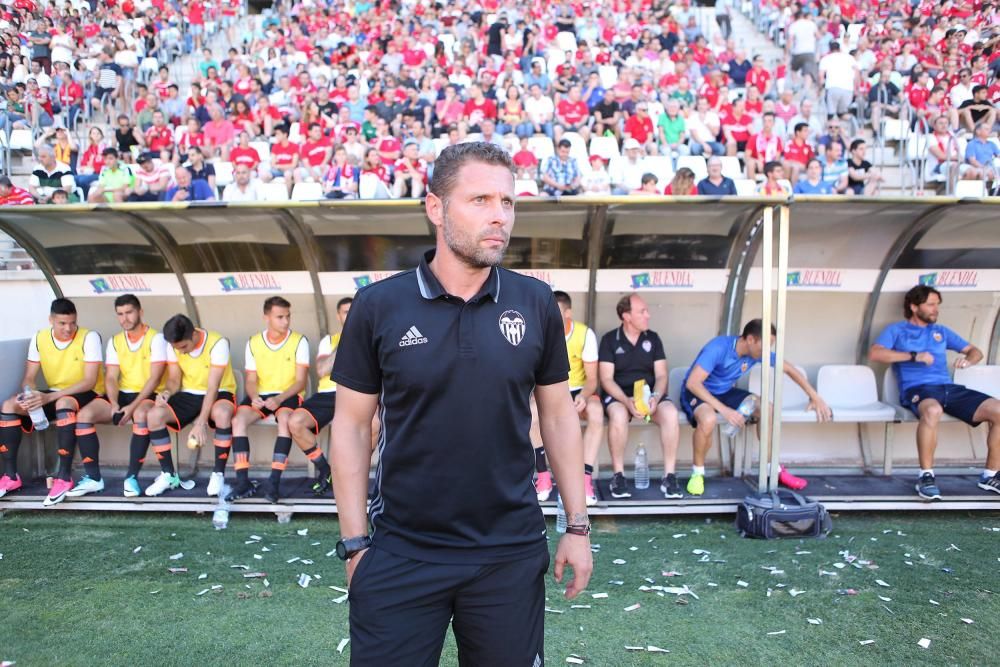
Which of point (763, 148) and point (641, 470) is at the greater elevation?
point (763, 148)

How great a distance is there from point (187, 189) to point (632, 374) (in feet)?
21.7

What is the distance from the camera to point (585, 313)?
21.3 ft

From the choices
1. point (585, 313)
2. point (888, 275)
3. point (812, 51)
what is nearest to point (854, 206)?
point (888, 275)

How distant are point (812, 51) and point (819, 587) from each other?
1288cm

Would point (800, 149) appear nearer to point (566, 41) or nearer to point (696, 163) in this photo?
point (696, 163)

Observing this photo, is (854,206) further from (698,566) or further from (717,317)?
(698,566)

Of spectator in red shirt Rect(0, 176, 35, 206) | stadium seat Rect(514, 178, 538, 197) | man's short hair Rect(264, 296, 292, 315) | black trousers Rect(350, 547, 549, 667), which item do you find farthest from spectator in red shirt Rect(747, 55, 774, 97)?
black trousers Rect(350, 547, 549, 667)

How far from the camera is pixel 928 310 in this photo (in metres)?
6.12

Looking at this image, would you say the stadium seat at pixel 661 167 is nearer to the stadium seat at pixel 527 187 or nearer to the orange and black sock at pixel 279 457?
the stadium seat at pixel 527 187

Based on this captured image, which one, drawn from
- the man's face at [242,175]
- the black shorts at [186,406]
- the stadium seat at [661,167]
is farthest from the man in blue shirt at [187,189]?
the stadium seat at [661,167]

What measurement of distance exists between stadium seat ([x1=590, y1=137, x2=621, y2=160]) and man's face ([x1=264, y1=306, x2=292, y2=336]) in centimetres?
650

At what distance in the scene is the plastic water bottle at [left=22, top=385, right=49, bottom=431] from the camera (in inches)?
233

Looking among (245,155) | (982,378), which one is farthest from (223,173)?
(982,378)

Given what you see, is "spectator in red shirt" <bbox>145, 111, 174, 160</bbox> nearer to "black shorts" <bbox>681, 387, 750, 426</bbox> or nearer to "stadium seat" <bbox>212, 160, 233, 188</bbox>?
"stadium seat" <bbox>212, 160, 233, 188</bbox>
